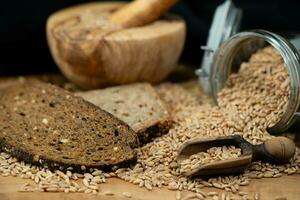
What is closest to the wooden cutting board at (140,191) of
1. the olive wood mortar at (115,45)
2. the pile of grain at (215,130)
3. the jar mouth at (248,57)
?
the pile of grain at (215,130)

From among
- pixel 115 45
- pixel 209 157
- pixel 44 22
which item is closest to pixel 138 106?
pixel 115 45

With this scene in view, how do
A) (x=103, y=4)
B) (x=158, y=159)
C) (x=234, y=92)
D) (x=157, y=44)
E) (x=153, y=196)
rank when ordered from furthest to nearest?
1. (x=103, y=4)
2. (x=157, y=44)
3. (x=234, y=92)
4. (x=158, y=159)
5. (x=153, y=196)

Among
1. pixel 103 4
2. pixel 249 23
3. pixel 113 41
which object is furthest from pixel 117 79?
pixel 249 23

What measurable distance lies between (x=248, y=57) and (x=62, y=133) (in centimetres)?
59

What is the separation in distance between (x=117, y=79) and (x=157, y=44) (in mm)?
159

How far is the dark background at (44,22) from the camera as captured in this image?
69.9 inches

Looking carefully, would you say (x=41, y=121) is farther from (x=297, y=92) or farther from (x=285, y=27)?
(x=285, y=27)

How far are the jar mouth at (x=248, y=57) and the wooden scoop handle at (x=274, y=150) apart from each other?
0.31 ft

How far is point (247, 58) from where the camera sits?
5.03ft

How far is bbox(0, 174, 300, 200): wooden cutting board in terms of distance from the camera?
1114 millimetres

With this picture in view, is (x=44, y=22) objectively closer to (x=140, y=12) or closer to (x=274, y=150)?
(x=140, y=12)

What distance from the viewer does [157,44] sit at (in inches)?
61.5

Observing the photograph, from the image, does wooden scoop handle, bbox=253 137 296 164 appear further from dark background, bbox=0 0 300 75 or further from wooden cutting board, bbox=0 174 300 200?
dark background, bbox=0 0 300 75

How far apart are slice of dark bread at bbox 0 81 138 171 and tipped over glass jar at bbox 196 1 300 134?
0.35 m
